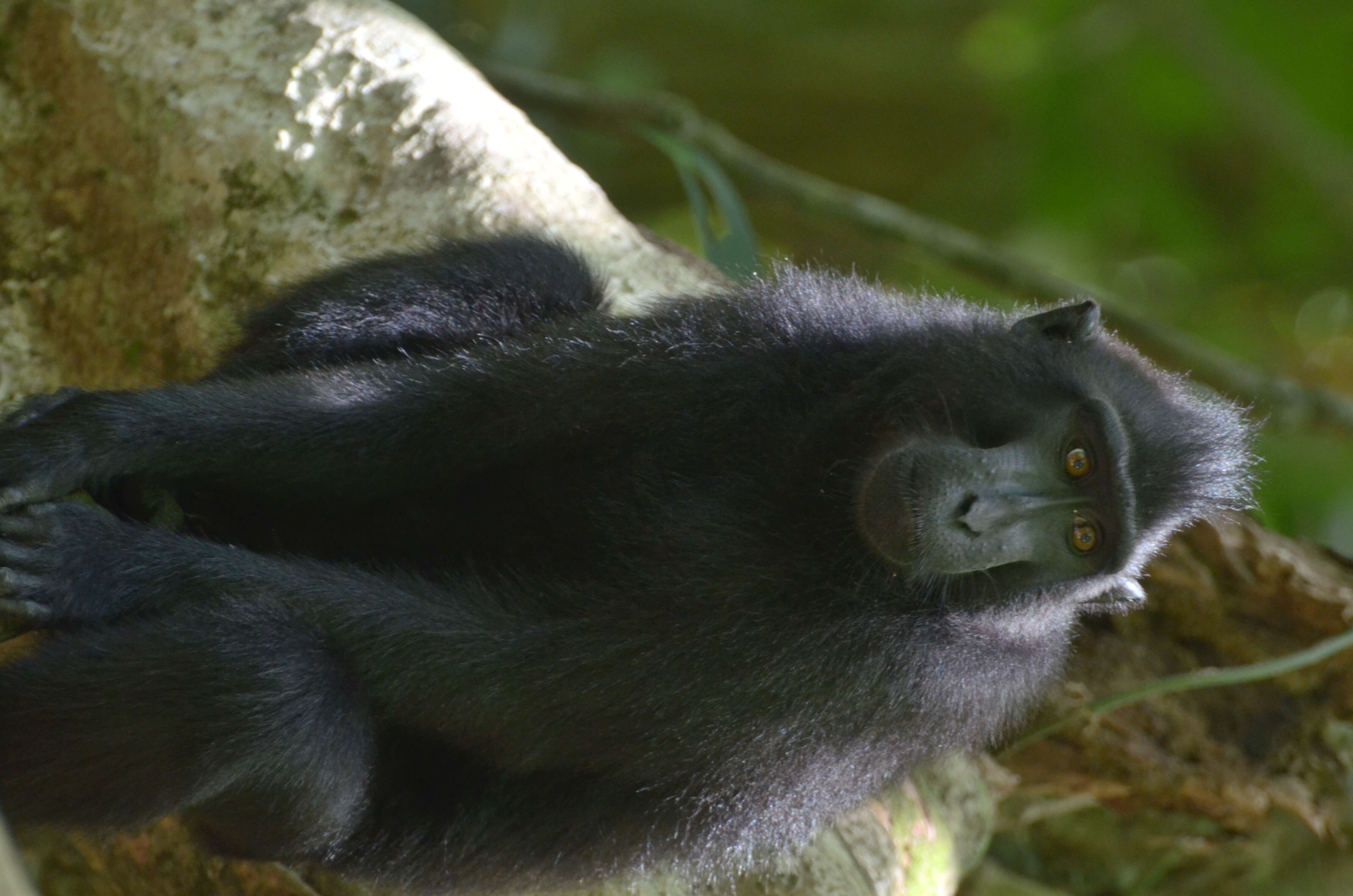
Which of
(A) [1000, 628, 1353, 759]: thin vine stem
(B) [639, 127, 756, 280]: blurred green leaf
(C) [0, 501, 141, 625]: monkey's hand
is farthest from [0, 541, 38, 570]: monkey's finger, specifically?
(A) [1000, 628, 1353, 759]: thin vine stem

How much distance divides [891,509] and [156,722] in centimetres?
179

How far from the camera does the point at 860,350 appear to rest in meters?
3.48

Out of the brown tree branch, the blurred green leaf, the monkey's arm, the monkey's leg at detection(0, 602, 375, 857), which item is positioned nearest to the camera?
the monkey's leg at detection(0, 602, 375, 857)

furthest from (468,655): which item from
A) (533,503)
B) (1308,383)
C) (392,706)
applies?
(1308,383)

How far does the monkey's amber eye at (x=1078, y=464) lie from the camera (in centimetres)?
325

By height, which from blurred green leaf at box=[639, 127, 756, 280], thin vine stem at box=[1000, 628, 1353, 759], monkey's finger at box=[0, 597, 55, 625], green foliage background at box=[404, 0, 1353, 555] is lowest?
thin vine stem at box=[1000, 628, 1353, 759]

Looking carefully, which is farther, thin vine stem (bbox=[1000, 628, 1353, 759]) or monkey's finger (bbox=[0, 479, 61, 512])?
thin vine stem (bbox=[1000, 628, 1353, 759])

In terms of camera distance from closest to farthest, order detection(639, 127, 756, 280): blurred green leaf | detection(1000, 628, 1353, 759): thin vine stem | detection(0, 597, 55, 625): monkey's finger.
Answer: detection(0, 597, 55, 625): monkey's finger, detection(1000, 628, 1353, 759): thin vine stem, detection(639, 127, 756, 280): blurred green leaf

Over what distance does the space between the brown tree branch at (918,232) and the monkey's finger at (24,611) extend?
4248 mm

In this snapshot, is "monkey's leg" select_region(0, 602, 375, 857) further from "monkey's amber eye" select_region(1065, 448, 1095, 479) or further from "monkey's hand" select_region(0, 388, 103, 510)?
"monkey's amber eye" select_region(1065, 448, 1095, 479)

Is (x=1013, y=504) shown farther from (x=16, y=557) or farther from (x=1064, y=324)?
(x=16, y=557)

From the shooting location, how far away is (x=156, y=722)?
2594 mm

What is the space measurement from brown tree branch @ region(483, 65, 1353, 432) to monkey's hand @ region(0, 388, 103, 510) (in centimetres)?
389

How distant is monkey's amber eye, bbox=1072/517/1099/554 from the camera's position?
3.23 m
